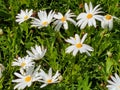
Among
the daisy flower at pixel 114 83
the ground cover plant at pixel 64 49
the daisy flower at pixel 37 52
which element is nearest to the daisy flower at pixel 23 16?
the ground cover plant at pixel 64 49

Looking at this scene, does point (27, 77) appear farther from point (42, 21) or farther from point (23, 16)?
point (23, 16)

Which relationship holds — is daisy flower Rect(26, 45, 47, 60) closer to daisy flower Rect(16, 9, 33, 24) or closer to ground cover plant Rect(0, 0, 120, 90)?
ground cover plant Rect(0, 0, 120, 90)

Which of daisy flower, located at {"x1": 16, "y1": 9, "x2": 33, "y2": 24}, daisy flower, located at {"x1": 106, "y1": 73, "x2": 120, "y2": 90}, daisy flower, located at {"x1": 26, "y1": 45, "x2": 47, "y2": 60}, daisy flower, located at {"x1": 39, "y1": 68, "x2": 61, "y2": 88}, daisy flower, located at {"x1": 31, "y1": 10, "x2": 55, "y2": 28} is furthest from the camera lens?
daisy flower, located at {"x1": 16, "y1": 9, "x2": 33, "y2": 24}

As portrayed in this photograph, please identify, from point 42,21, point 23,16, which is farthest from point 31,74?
point 23,16

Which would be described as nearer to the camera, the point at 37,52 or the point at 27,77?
the point at 27,77

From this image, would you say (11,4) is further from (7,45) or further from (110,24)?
(110,24)

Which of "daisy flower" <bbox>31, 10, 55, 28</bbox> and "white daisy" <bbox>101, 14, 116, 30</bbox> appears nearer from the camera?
"white daisy" <bbox>101, 14, 116, 30</bbox>

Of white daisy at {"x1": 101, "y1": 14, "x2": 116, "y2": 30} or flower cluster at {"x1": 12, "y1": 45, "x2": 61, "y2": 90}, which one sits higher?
white daisy at {"x1": 101, "y1": 14, "x2": 116, "y2": 30}

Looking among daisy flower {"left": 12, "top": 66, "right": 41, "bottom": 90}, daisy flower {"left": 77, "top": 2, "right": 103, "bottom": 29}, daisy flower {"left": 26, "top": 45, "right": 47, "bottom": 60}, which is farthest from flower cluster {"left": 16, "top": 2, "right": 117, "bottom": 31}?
daisy flower {"left": 12, "top": 66, "right": 41, "bottom": 90}
